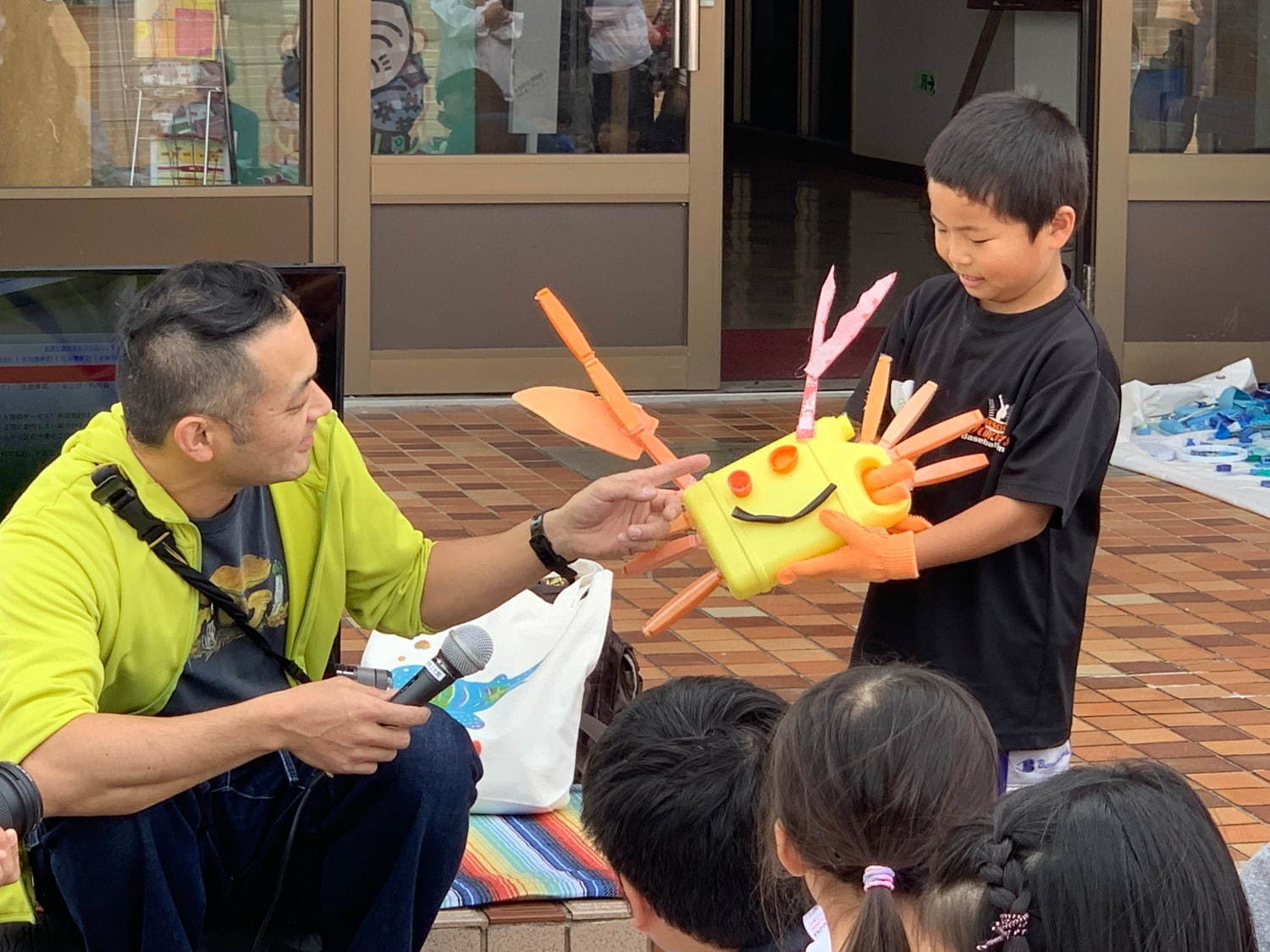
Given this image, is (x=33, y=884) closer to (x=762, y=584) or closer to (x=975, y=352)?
(x=762, y=584)

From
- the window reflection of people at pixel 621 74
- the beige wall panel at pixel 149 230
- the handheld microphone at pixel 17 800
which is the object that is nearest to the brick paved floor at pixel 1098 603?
the beige wall panel at pixel 149 230

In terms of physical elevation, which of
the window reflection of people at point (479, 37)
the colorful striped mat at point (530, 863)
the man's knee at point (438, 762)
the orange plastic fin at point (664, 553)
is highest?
the window reflection of people at point (479, 37)

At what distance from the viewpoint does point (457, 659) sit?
2420 mm

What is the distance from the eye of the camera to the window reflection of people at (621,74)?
7.72 meters

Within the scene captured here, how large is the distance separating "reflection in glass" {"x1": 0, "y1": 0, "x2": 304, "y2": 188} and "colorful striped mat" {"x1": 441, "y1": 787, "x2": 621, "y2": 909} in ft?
15.0

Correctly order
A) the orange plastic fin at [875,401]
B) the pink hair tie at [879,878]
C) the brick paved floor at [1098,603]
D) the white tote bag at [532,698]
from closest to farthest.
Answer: the pink hair tie at [879,878] → the orange plastic fin at [875,401] → the white tote bag at [532,698] → the brick paved floor at [1098,603]

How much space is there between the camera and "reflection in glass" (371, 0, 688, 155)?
7617 mm

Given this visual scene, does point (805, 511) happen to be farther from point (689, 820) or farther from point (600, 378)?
point (689, 820)

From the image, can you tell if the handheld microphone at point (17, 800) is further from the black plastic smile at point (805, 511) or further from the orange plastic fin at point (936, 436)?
the orange plastic fin at point (936, 436)

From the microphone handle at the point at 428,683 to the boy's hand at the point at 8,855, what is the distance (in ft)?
1.79

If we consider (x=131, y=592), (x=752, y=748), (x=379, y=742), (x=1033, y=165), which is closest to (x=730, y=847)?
(x=752, y=748)

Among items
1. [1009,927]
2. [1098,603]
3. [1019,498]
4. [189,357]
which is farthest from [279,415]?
[1098,603]

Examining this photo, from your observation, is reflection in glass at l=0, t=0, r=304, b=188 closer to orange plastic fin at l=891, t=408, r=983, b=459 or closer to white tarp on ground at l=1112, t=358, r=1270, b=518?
white tarp on ground at l=1112, t=358, r=1270, b=518

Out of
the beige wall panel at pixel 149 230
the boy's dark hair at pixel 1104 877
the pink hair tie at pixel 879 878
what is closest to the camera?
the boy's dark hair at pixel 1104 877
